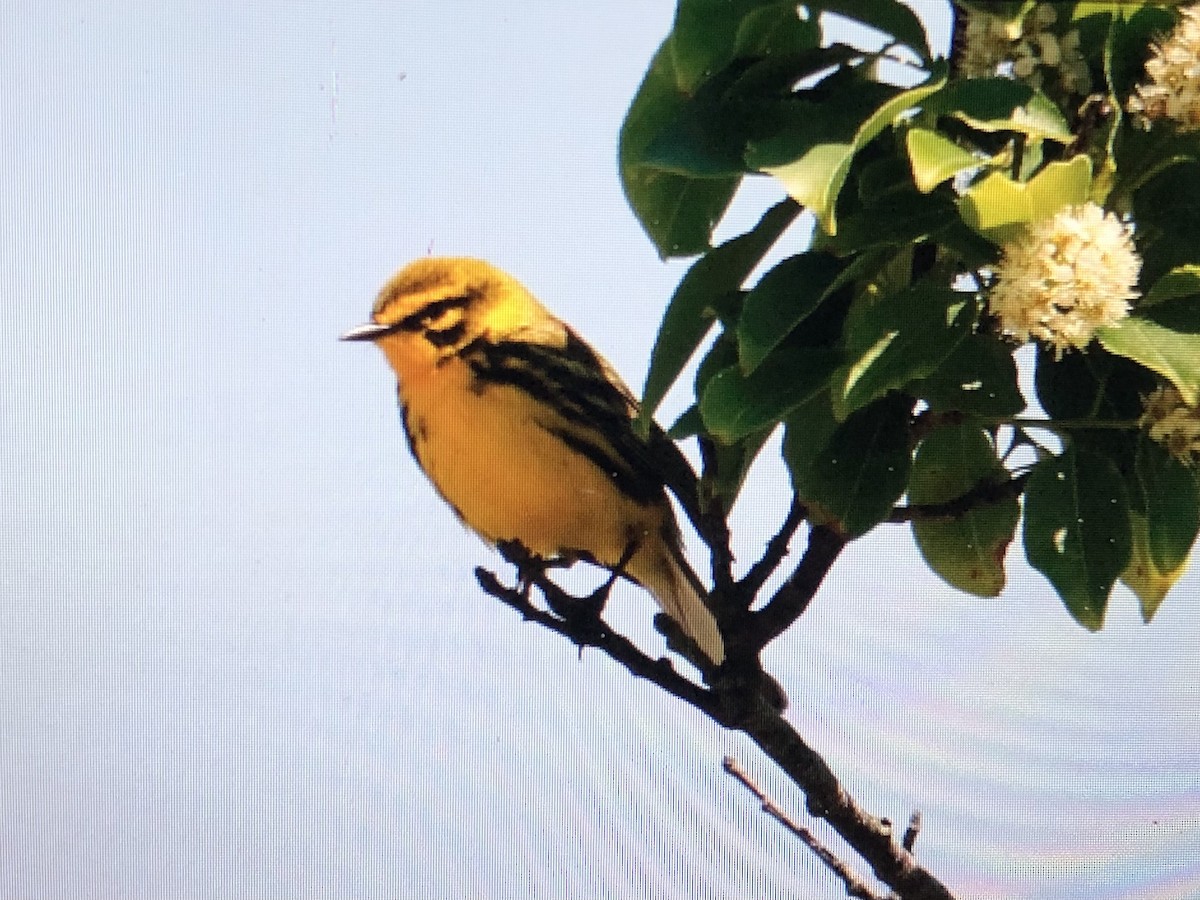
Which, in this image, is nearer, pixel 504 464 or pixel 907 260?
pixel 907 260

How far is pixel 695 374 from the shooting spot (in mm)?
888

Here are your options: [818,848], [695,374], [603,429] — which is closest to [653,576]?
[603,429]

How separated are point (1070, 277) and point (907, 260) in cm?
16

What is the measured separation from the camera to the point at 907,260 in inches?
31.7

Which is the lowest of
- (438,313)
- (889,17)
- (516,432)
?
(889,17)

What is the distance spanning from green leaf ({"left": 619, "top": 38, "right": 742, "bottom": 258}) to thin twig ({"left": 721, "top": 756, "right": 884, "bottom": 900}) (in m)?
0.43

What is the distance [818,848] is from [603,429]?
0.53m

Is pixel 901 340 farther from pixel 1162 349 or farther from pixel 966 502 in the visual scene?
Answer: pixel 966 502

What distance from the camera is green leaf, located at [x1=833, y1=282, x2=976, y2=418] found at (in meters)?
0.72

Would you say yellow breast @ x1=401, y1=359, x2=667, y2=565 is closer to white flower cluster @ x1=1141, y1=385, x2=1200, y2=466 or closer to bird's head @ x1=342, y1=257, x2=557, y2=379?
bird's head @ x1=342, y1=257, x2=557, y2=379

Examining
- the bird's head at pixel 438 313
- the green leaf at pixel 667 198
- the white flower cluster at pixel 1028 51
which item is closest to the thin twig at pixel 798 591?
the green leaf at pixel 667 198

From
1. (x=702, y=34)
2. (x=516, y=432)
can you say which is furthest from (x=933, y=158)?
(x=516, y=432)

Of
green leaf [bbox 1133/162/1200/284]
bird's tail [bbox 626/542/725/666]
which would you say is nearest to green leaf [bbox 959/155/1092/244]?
green leaf [bbox 1133/162/1200/284]

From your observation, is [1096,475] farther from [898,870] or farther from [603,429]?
[603,429]
